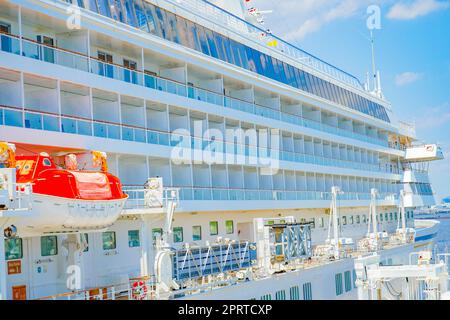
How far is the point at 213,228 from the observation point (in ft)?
103

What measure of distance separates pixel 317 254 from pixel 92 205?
16.5 metres

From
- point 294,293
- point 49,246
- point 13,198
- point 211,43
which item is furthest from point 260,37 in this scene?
point 13,198

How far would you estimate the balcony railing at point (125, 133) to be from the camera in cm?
2029

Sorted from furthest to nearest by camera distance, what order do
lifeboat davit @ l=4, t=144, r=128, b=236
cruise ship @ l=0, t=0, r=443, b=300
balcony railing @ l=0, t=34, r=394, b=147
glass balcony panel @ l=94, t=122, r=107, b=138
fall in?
glass balcony panel @ l=94, t=122, r=107, b=138
balcony railing @ l=0, t=34, r=394, b=147
cruise ship @ l=0, t=0, r=443, b=300
lifeboat davit @ l=4, t=144, r=128, b=236

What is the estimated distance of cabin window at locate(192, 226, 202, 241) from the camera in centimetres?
2980

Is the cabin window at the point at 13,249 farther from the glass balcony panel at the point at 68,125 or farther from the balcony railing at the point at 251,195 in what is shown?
the balcony railing at the point at 251,195

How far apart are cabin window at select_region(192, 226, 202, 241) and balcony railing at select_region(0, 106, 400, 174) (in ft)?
12.1

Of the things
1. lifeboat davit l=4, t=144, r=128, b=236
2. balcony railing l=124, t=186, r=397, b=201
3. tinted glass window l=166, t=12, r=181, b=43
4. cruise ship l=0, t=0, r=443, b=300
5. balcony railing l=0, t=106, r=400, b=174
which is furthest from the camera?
tinted glass window l=166, t=12, r=181, b=43

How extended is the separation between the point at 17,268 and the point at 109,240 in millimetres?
4398

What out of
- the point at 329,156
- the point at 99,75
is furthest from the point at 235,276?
the point at 329,156

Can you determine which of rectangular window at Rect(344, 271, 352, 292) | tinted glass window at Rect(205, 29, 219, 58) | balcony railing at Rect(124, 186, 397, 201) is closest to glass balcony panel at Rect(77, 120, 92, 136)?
balcony railing at Rect(124, 186, 397, 201)

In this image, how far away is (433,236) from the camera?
55.8 metres

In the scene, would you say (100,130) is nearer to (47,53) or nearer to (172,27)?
(47,53)

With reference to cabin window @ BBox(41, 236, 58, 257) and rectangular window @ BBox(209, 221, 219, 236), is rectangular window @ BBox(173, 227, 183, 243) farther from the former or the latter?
cabin window @ BBox(41, 236, 58, 257)
